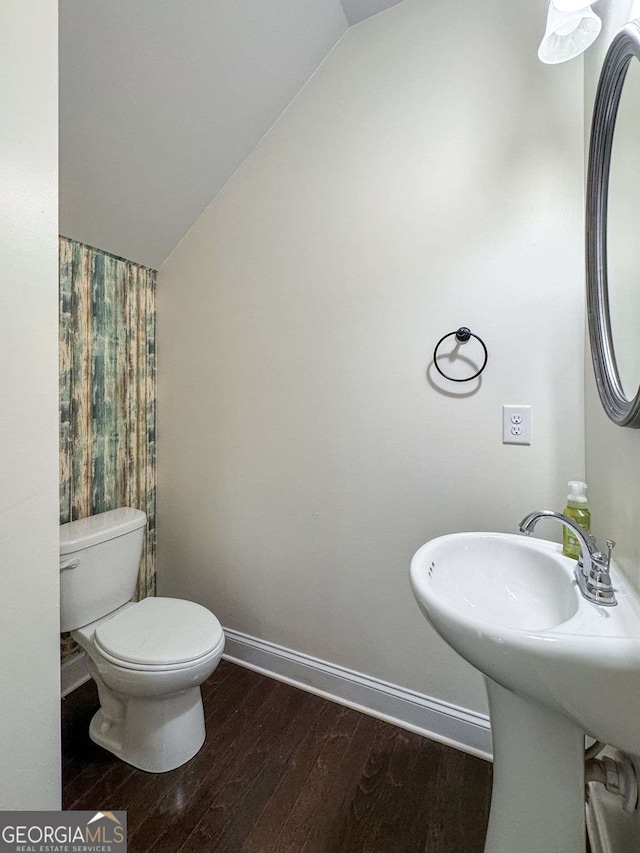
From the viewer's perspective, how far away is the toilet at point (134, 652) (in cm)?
120

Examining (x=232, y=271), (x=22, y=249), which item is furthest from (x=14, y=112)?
(x=232, y=271)

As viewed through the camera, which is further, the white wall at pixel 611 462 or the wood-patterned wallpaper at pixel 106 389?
the wood-patterned wallpaper at pixel 106 389

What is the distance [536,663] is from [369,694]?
1120 millimetres

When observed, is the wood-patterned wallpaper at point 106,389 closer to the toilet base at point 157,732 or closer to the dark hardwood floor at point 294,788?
the toilet base at point 157,732

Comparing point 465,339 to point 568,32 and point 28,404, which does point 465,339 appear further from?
point 28,404

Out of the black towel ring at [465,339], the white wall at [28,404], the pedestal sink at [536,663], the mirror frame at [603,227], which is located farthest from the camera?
the black towel ring at [465,339]

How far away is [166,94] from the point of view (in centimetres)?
134

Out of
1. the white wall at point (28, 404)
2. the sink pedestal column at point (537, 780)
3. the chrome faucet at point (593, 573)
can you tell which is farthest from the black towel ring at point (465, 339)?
the white wall at point (28, 404)

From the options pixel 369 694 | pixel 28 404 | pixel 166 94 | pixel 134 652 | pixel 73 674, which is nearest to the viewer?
pixel 28 404

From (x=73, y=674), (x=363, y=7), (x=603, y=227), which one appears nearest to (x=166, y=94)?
(x=363, y=7)

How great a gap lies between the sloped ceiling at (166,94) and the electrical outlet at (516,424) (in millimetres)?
1465

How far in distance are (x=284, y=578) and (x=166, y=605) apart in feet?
1.53

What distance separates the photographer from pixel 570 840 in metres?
0.79

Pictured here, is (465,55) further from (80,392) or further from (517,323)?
(80,392)
